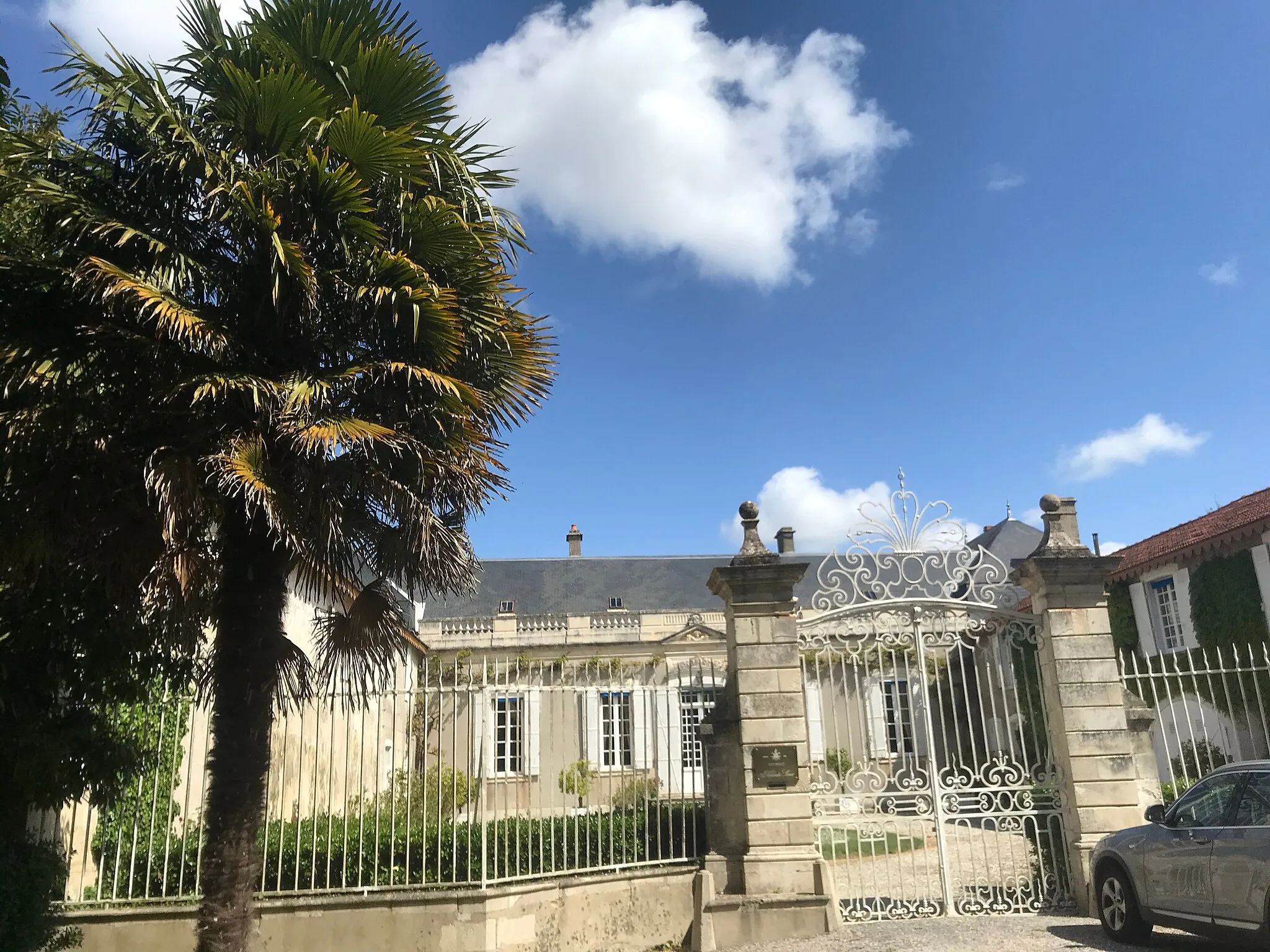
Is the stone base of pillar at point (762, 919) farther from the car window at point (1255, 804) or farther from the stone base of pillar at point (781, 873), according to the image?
the car window at point (1255, 804)

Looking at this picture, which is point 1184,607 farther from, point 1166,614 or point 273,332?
point 273,332

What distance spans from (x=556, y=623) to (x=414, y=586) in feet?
59.4

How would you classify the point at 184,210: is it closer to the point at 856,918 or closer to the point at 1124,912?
the point at 856,918

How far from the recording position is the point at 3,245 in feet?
18.2

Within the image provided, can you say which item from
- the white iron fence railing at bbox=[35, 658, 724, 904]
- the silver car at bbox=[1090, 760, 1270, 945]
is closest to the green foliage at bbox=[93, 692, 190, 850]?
the white iron fence railing at bbox=[35, 658, 724, 904]

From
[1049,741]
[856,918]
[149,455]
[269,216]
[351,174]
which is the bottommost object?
[856,918]

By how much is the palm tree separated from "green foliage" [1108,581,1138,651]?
16.3 meters

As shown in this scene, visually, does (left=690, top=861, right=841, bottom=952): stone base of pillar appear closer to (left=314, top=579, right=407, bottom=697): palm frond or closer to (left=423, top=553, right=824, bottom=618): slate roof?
(left=314, top=579, right=407, bottom=697): palm frond

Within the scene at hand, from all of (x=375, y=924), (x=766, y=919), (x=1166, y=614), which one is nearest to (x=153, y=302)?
(x=375, y=924)

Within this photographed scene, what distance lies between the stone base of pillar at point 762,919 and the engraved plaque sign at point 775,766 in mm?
768

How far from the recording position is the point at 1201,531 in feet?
54.6

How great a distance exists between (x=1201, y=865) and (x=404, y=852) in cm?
583

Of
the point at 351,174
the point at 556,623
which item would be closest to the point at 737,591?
the point at 351,174

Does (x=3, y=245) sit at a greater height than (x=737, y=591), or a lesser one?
greater
